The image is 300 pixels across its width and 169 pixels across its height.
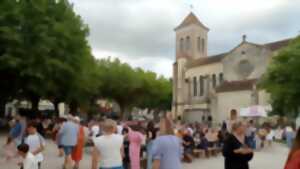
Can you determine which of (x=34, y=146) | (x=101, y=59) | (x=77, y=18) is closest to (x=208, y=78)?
(x=101, y=59)

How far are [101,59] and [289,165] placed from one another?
192 ft

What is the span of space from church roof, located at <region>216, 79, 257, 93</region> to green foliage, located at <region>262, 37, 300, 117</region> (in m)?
10.9

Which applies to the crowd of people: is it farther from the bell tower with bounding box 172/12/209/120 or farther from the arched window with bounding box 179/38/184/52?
the arched window with bounding box 179/38/184/52

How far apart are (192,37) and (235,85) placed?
24.8 metres

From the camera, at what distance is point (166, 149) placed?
20.5ft

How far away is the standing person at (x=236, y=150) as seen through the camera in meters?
6.56

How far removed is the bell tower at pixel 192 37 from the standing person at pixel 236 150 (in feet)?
236

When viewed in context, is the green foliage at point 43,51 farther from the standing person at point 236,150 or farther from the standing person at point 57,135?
the standing person at point 236,150

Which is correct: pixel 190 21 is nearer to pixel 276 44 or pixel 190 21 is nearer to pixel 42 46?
pixel 276 44

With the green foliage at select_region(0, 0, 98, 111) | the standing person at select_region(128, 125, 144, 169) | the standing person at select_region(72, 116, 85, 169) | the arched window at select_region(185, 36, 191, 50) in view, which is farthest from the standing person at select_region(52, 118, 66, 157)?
the arched window at select_region(185, 36, 191, 50)

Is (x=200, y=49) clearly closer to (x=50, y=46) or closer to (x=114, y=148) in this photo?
(x=50, y=46)

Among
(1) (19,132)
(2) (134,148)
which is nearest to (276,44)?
(1) (19,132)

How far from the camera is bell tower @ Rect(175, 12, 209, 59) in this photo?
79.8m

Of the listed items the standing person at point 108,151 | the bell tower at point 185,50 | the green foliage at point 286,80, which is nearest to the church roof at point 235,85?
the green foliage at point 286,80
